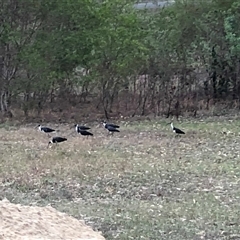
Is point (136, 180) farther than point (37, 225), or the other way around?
point (136, 180)

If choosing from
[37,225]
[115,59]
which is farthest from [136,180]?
[115,59]

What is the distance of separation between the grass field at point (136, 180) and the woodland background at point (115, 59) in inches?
193

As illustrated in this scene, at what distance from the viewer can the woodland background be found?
23.6 m

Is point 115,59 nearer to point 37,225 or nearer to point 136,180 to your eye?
point 136,180

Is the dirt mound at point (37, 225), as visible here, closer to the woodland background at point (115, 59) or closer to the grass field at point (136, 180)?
the grass field at point (136, 180)

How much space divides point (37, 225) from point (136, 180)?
228 inches

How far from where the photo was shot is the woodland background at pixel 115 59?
23562 mm

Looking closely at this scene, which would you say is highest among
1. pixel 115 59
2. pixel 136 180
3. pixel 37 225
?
pixel 115 59

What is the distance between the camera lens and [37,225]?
6473 mm

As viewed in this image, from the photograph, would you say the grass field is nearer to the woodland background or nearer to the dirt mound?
the dirt mound

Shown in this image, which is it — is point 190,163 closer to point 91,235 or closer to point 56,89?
point 91,235

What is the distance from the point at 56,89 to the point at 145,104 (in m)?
3.20

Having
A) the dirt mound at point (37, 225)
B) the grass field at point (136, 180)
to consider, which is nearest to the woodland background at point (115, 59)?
the grass field at point (136, 180)

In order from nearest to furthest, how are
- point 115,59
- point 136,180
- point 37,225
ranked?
point 37,225 → point 136,180 → point 115,59
